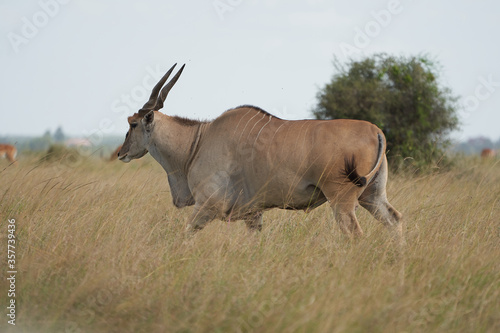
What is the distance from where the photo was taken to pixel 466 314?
12.2 feet

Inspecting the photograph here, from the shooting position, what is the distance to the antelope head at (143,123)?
20.5 feet

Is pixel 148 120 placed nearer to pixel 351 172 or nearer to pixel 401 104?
pixel 351 172

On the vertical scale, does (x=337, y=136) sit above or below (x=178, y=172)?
above

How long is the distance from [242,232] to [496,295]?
7.67 ft

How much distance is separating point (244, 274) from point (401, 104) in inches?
394

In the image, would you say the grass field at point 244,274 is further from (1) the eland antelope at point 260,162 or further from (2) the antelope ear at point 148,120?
(2) the antelope ear at point 148,120

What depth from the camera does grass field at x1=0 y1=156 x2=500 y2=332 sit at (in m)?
3.45

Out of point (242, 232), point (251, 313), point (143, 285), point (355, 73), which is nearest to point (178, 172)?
point (242, 232)

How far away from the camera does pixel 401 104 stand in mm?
13281

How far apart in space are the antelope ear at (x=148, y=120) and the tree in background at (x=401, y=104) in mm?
7644

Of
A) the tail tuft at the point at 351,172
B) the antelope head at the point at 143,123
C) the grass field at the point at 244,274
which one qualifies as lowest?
the grass field at the point at 244,274

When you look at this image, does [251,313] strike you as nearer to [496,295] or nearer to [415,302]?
[415,302]

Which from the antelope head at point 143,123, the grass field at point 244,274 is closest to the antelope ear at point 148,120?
the antelope head at point 143,123

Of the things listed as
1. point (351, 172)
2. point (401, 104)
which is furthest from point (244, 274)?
point (401, 104)
